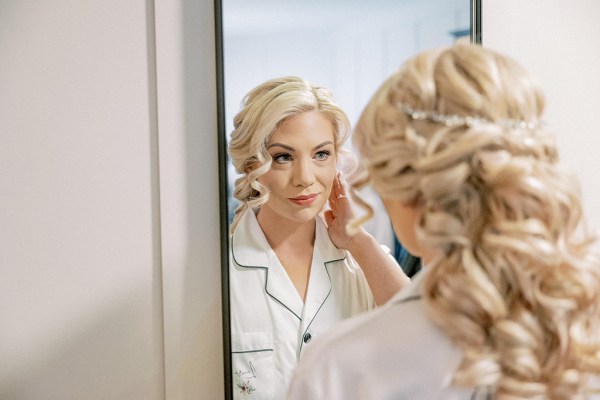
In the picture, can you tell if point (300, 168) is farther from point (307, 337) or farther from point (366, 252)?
point (307, 337)

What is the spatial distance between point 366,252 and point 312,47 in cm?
48

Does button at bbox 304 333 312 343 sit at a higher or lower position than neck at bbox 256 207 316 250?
lower

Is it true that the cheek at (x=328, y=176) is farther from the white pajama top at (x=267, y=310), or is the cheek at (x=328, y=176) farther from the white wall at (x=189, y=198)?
the white wall at (x=189, y=198)

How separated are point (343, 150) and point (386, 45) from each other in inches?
11.4

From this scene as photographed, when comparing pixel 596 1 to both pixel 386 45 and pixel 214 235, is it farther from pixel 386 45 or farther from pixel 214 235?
pixel 214 235

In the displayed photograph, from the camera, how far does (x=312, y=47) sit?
1508mm

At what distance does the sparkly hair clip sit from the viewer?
0.89 m

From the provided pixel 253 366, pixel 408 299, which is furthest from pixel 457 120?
pixel 253 366

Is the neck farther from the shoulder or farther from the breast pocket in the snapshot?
the shoulder

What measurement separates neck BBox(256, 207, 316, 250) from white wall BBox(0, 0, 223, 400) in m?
0.12

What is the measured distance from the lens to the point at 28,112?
4.78ft

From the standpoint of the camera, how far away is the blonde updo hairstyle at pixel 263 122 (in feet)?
4.67

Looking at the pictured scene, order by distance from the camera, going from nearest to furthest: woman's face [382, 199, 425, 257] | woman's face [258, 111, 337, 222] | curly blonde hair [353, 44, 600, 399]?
curly blonde hair [353, 44, 600, 399], woman's face [382, 199, 425, 257], woman's face [258, 111, 337, 222]

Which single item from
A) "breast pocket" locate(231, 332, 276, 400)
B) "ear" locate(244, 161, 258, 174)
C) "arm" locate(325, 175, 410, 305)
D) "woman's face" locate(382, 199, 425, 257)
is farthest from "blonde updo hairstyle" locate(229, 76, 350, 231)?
"woman's face" locate(382, 199, 425, 257)
